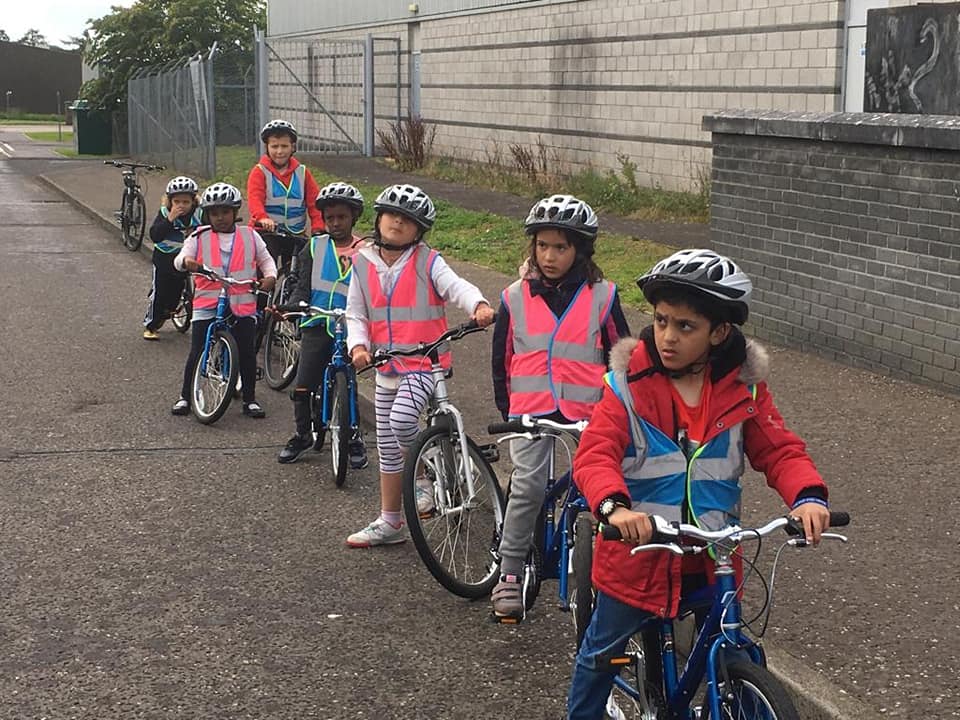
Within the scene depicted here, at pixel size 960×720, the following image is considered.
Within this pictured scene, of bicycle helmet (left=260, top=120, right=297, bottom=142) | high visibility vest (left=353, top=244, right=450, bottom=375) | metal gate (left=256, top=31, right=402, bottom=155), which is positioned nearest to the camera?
high visibility vest (left=353, top=244, right=450, bottom=375)

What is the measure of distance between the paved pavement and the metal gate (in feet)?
72.9

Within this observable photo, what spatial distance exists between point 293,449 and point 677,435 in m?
4.67

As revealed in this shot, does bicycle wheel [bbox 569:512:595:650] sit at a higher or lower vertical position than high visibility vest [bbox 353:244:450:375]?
lower

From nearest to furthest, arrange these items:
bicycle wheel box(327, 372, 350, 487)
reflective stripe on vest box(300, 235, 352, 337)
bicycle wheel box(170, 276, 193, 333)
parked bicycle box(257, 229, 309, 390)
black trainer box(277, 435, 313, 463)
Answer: bicycle wheel box(327, 372, 350, 487) < reflective stripe on vest box(300, 235, 352, 337) < black trainer box(277, 435, 313, 463) < parked bicycle box(257, 229, 309, 390) < bicycle wheel box(170, 276, 193, 333)

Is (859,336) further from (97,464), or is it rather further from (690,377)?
(690,377)

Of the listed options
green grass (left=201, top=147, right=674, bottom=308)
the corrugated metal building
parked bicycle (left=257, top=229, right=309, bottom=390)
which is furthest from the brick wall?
the corrugated metal building

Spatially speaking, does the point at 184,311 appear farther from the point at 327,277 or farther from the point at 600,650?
the point at 600,650

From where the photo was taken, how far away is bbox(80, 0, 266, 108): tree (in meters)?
43.2

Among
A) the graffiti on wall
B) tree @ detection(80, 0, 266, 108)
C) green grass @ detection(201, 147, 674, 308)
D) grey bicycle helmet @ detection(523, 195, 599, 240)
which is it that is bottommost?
green grass @ detection(201, 147, 674, 308)

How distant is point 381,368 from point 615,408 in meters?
2.82

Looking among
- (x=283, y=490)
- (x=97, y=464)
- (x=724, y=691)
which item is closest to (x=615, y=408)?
(x=724, y=691)

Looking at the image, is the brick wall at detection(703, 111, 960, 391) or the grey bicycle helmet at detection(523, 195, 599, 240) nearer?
the grey bicycle helmet at detection(523, 195, 599, 240)

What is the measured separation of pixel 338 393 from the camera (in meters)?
7.63

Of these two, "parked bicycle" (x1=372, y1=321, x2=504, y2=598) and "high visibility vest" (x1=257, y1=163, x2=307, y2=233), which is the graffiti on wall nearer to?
"high visibility vest" (x1=257, y1=163, x2=307, y2=233)
